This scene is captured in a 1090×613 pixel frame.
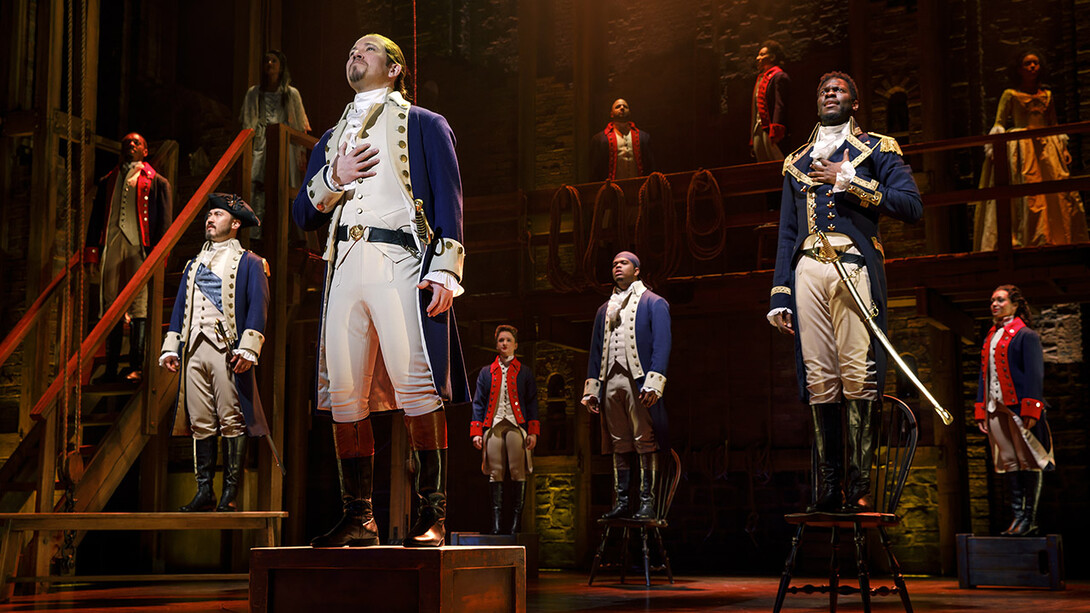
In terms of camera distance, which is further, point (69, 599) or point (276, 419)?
point (276, 419)

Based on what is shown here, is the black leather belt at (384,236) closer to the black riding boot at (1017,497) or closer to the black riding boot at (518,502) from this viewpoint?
A: the black riding boot at (1017,497)

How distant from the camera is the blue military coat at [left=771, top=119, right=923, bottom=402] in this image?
407cm

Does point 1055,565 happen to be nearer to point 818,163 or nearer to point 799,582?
point 799,582

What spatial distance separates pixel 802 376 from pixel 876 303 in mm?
372

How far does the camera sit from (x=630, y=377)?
695 centimetres

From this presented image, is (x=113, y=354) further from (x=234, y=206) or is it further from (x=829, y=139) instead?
(x=829, y=139)

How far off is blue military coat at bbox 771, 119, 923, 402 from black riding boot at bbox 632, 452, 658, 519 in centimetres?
277

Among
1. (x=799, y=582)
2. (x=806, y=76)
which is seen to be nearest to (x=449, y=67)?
(x=806, y=76)

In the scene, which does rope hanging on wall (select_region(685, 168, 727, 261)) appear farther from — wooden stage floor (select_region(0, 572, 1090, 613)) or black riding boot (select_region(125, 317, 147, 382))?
black riding boot (select_region(125, 317, 147, 382))

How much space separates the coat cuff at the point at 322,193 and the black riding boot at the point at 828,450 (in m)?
1.86

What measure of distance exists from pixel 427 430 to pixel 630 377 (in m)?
3.62

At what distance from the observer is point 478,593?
338 centimetres

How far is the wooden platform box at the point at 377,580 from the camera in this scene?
3170mm

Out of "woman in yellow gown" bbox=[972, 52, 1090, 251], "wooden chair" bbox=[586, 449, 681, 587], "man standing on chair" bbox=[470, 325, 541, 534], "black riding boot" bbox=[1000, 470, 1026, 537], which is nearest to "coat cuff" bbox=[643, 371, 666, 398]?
"wooden chair" bbox=[586, 449, 681, 587]
